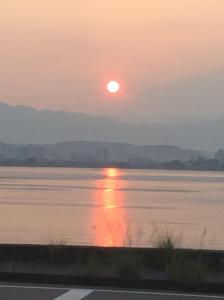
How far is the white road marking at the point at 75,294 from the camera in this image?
9.35 m

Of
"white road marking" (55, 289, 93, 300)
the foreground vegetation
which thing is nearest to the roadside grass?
the foreground vegetation

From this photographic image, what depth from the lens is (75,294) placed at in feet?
31.8

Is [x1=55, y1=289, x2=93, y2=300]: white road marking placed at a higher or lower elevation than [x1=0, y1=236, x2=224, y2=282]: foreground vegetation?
lower

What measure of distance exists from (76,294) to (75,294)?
0.01 meters

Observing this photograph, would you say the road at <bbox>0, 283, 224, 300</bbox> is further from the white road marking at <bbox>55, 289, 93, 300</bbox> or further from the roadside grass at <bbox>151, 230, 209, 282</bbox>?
the roadside grass at <bbox>151, 230, 209, 282</bbox>

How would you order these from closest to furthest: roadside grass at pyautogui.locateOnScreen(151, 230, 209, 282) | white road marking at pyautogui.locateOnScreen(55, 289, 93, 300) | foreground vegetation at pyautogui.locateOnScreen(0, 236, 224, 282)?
white road marking at pyautogui.locateOnScreen(55, 289, 93, 300) → roadside grass at pyautogui.locateOnScreen(151, 230, 209, 282) → foreground vegetation at pyautogui.locateOnScreen(0, 236, 224, 282)

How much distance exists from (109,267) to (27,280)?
141cm

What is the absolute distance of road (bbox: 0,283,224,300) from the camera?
370 inches

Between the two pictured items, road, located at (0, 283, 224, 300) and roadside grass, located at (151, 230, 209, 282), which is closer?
road, located at (0, 283, 224, 300)

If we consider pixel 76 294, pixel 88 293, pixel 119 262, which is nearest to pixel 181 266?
pixel 119 262

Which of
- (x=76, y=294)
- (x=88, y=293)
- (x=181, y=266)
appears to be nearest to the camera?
(x=76, y=294)

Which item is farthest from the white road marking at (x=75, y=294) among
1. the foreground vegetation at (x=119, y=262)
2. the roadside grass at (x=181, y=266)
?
the roadside grass at (x=181, y=266)

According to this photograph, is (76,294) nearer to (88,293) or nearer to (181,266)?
(88,293)

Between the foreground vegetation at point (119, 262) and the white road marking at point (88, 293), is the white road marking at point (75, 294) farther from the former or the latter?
the foreground vegetation at point (119, 262)
